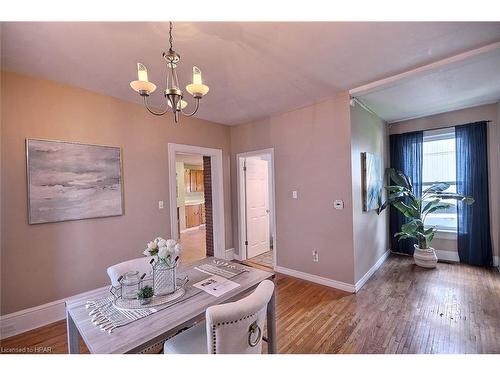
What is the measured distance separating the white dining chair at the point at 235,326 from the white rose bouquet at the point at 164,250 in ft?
1.50

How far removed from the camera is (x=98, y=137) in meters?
2.46

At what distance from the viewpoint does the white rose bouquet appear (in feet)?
4.20

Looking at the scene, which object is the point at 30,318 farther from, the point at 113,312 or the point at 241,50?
the point at 241,50

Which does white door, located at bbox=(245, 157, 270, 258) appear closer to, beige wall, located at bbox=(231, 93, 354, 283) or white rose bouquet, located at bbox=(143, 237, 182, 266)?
beige wall, located at bbox=(231, 93, 354, 283)

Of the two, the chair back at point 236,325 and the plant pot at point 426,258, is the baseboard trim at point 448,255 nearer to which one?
the plant pot at point 426,258

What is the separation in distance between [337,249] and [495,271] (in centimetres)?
249

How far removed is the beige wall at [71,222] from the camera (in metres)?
1.96

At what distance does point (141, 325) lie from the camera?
3.36ft

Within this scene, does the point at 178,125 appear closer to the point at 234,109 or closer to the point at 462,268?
the point at 234,109

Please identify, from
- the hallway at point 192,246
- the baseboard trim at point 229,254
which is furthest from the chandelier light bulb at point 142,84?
the hallway at point 192,246

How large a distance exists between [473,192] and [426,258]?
125cm

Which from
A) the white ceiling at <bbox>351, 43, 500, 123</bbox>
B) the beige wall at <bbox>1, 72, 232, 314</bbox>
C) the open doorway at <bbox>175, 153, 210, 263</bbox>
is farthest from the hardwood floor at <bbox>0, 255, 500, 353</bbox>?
the open doorway at <bbox>175, 153, 210, 263</bbox>
